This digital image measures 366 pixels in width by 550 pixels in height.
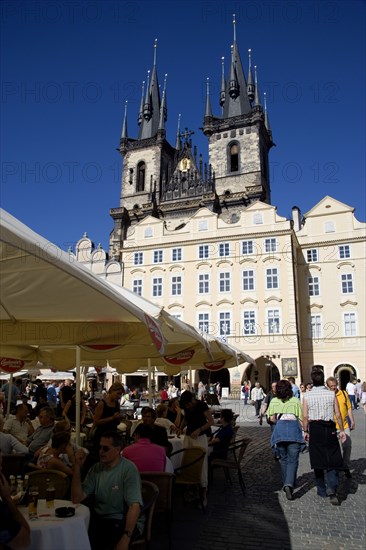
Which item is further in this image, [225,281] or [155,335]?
[225,281]

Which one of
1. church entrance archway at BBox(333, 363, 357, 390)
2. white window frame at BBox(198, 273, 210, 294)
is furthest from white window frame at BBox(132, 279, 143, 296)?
church entrance archway at BBox(333, 363, 357, 390)

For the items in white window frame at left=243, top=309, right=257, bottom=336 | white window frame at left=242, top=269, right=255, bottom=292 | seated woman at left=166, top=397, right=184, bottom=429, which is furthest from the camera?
white window frame at left=242, top=269, right=255, bottom=292

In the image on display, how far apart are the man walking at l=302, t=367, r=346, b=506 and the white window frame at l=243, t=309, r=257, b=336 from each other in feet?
93.8

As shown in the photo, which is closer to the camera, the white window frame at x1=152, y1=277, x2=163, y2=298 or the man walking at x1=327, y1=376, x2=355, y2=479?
the man walking at x1=327, y1=376, x2=355, y2=479

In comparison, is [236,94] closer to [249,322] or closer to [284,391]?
[249,322]

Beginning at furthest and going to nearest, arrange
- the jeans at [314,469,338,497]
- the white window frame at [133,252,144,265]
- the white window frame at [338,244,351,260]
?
the white window frame at [133,252,144,265]
the white window frame at [338,244,351,260]
the jeans at [314,469,338,497]

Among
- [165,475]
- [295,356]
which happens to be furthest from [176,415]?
[295,356]

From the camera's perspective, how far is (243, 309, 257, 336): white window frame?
3556 centimetres

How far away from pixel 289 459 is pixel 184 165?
179ft

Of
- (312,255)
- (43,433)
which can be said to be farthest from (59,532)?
(312,255)

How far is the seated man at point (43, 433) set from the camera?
6652 millimetres

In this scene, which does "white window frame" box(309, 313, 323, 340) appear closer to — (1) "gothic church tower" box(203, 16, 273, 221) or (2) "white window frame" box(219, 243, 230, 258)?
(2) "white window frame" box(219, 243, 230, 258)

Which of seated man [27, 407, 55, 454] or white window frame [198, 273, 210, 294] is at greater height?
white window frame [198, 273, 210, 294]

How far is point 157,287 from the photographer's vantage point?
3903cm
